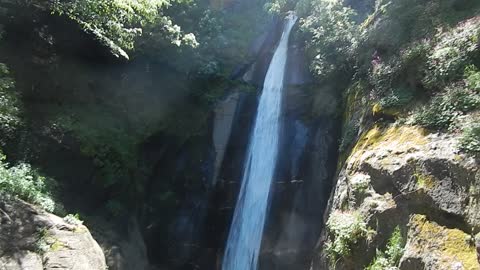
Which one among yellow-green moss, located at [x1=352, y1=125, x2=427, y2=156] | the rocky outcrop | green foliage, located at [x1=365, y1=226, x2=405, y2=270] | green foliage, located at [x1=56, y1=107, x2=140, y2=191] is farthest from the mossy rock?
green foliage, located at [x1=56, y1=107, x2=140, y2=191]

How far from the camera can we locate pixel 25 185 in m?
7.58

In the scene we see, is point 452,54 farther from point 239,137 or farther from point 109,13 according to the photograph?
point 239,137

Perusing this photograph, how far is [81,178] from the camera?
1055cm

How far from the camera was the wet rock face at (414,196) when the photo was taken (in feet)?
18.0

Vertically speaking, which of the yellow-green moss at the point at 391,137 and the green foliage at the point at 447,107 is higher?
the green foliage at the point at 447,107

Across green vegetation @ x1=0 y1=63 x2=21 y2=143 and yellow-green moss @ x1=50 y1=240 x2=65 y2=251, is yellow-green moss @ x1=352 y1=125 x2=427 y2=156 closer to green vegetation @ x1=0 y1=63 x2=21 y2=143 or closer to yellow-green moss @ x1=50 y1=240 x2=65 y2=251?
yellow-green moss @ x1=50 y1=240 x2=65 y2=251

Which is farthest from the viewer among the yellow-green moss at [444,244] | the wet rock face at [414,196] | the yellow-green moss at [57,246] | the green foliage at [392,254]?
the yellow-green moss at [57,246]

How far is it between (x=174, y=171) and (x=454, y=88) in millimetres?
9441

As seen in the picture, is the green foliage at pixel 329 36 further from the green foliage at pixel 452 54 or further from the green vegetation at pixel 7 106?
the green vegetation at pixel 7 106

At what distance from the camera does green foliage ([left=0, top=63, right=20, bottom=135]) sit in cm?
855

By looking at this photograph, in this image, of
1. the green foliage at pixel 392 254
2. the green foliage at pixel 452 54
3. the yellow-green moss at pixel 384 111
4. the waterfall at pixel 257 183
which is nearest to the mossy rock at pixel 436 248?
the green foliage at pixel 392 254

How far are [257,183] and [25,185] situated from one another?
7.35m

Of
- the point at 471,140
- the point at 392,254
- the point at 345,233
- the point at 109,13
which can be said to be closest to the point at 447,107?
the point at 471,140

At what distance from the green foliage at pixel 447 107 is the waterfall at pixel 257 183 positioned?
6492 mm
